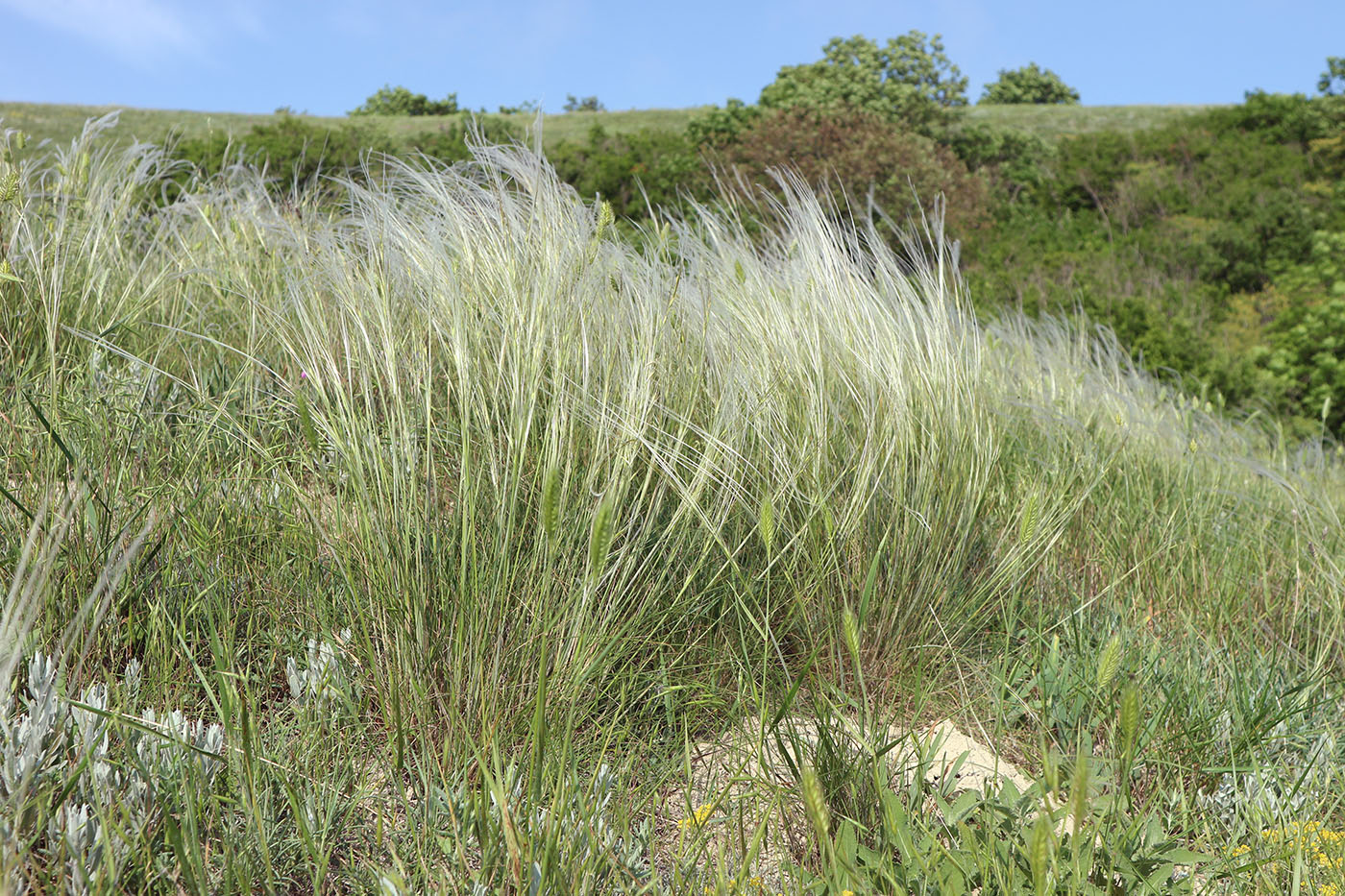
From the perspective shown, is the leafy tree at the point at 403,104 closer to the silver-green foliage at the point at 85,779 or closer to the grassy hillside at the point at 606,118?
the grassy hillside at the point at 606,118

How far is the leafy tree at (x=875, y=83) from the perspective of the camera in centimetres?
2192

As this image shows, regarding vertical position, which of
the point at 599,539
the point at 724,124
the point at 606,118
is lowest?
the point at 599,539

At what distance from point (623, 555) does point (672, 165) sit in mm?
13365

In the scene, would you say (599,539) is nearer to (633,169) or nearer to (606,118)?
(633,169)

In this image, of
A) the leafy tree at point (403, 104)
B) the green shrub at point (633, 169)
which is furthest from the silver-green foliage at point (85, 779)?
the leafy tree at point (403, 104)

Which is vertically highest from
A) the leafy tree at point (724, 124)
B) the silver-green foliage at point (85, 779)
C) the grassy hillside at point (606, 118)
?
the grassy hillside at point (606, 118)

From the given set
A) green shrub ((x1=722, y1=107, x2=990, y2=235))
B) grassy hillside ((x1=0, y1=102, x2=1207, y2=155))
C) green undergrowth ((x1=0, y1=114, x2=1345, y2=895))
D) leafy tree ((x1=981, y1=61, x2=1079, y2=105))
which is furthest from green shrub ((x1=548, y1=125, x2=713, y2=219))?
leafy tree ((x1=981, y1=61, x2=1079, y2=105))

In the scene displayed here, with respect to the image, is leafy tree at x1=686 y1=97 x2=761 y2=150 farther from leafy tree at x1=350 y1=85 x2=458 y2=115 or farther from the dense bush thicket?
leafy tree at x1=350 y1=85 x2=458 y2=115

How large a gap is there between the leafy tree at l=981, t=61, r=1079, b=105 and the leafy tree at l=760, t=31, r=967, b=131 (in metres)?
20.9

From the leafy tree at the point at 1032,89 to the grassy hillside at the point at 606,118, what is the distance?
17.4 metres

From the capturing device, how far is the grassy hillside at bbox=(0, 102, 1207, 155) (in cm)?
2617

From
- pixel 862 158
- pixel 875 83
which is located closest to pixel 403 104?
pixel 875 83

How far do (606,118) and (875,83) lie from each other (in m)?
9.48

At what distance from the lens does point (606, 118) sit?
29.8 meters
